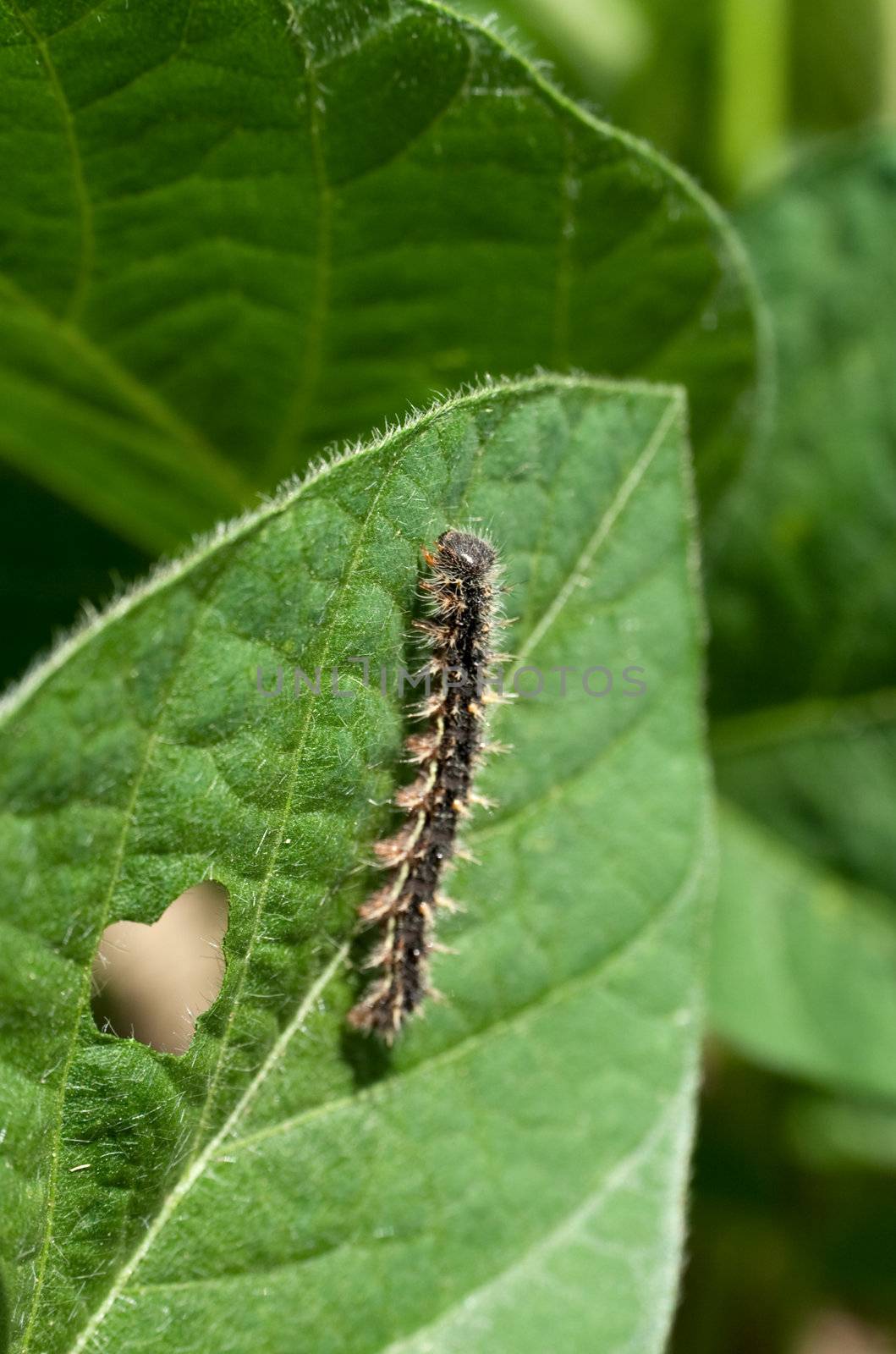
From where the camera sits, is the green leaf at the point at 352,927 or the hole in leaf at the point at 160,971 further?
the hole in leaf at the point at 160,971

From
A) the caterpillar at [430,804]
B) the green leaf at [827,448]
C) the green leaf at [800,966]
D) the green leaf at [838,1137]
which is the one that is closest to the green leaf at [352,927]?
the caterpillar at [430,804]

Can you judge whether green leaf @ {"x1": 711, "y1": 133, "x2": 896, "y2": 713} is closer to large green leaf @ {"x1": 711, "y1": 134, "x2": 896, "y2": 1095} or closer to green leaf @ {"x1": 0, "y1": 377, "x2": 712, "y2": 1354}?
large green leaf @ {"x1": 711, "y1": 134, "x2": 896, "y2": 1095}

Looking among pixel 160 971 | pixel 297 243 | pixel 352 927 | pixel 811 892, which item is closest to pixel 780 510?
pixel 811 892

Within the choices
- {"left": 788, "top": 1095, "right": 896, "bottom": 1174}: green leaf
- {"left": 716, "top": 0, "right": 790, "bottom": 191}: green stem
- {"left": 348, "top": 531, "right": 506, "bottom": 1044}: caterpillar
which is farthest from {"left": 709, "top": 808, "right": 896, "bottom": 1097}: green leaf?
{"left": 716, "top": 0, "right": 790, "bottom": 191}: green stem

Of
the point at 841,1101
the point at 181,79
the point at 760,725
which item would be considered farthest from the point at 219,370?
the point at 841,1101

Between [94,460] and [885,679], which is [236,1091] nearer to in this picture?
[94,460]

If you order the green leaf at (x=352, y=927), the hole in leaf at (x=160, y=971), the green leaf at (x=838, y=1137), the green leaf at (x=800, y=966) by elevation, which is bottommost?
the green leaf at (x=838, y=1137)

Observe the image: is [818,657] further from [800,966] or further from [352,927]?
[352,927]

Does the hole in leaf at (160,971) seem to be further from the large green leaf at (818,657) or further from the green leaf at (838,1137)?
the green leaf at (838,1137)
